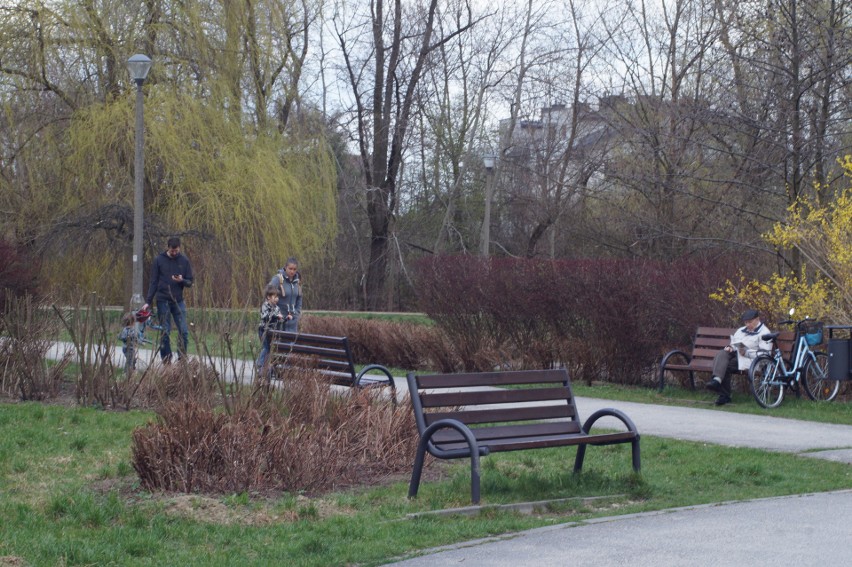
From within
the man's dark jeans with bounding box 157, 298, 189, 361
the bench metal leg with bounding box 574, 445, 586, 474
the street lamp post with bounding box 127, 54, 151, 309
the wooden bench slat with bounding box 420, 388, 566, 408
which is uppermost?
the street lamp post with bounding box 127, 54, 151, 309

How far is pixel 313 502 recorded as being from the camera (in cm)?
709

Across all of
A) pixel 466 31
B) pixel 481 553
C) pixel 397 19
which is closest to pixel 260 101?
pixel 397 19

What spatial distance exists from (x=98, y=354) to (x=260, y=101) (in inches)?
682

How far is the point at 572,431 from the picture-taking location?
793cm

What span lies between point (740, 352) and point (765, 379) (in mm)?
524

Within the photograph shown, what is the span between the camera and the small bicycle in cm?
1349

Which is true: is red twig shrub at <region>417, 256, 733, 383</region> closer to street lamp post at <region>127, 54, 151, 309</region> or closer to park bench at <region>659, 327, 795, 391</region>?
park bench at <region>659, 327, 795, 391</region>

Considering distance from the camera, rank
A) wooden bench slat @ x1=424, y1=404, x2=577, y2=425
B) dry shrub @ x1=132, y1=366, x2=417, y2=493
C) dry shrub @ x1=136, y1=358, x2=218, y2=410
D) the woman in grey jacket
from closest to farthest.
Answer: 1. dry shrub @ x1=132, y1=366, x2=417, y2=493
2. wooden bench slat @ x1=424, y1=404, x2=577, y2=425
3. dry shrub @ x1=136, y1=358, x2=218, y2=410
4. the woman in grey jacket

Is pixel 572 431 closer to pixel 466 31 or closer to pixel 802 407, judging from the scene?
pixel 802 407

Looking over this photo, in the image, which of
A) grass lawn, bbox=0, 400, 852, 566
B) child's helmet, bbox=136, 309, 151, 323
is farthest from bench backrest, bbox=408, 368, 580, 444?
child's helmet, bbox=136, 309, 151, 323

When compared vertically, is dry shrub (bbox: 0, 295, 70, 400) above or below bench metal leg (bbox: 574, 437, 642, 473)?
above

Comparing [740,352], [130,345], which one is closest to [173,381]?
[130,345]

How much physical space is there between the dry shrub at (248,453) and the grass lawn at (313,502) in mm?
187

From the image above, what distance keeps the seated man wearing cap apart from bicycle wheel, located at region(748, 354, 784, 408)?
0.73ft
